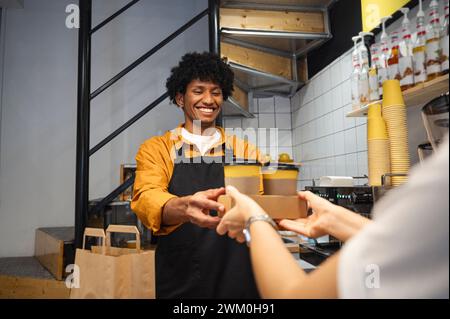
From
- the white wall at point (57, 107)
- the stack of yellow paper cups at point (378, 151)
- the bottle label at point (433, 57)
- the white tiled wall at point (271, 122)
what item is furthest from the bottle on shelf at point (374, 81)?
the white wall at point (57, 107)

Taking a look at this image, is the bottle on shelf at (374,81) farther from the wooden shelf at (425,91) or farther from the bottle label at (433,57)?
the bottle label at (433,57)

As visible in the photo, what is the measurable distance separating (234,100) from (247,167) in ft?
6.61

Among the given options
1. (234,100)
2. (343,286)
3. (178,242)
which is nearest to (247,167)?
(343,286)

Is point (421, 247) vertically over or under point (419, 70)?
under

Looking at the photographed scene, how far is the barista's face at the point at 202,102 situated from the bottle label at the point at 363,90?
82cm

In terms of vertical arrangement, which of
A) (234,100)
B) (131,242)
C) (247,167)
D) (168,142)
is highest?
(234,100)

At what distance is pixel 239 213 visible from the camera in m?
0.74

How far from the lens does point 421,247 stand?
1.30 ft

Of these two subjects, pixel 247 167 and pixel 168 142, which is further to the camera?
pixel 168 142

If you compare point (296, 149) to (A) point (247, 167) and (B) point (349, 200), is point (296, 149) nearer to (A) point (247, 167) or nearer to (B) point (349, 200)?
(B) point (349, 200)

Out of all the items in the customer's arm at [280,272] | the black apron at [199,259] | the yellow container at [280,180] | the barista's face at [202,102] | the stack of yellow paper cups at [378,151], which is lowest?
the black apron at [199,259]

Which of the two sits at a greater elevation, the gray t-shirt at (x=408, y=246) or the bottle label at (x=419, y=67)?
the bottle label at (x=419, y=67)

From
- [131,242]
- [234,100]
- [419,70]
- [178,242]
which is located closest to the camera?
[178,242]

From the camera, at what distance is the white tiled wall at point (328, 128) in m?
2.45
